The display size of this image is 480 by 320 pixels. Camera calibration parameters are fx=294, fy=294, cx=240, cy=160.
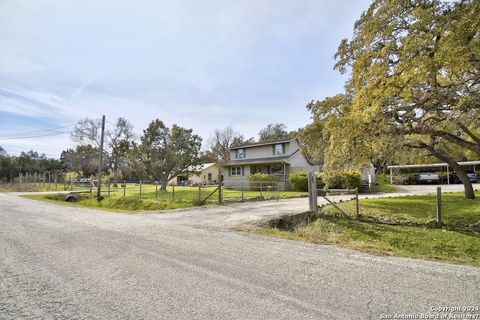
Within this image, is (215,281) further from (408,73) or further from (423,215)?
(423,215)

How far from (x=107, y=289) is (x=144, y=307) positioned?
960mm

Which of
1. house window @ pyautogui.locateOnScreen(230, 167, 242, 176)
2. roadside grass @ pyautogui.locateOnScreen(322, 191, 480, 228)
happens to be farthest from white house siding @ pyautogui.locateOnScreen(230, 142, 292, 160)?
roadside grass @ pyautogui.locateOnScreen(322, 191, 480, 228)

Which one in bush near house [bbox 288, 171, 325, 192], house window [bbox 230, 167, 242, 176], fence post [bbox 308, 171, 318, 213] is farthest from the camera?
house window [bbox 230, 167, 242, 176]

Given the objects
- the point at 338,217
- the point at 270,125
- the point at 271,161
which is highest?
the point at 270,125

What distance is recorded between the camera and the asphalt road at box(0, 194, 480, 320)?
3.66m

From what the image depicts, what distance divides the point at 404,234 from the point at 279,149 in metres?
27.0

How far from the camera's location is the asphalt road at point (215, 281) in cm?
366

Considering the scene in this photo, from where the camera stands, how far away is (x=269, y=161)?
113 feet

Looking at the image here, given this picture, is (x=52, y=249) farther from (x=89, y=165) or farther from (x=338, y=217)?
(x=89, y=165)

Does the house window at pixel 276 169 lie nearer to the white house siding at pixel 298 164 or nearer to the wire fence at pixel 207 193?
the white house siding at pixel 298 164

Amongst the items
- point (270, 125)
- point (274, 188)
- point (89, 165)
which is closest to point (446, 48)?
point (274, 188)

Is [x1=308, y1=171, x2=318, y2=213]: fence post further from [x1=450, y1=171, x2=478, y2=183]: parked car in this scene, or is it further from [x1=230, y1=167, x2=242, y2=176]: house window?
[x1=450, y1=171, x2=478, y2=183]: parked car

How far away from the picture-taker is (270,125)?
239ft

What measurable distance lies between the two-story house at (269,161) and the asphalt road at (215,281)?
25.4 m
